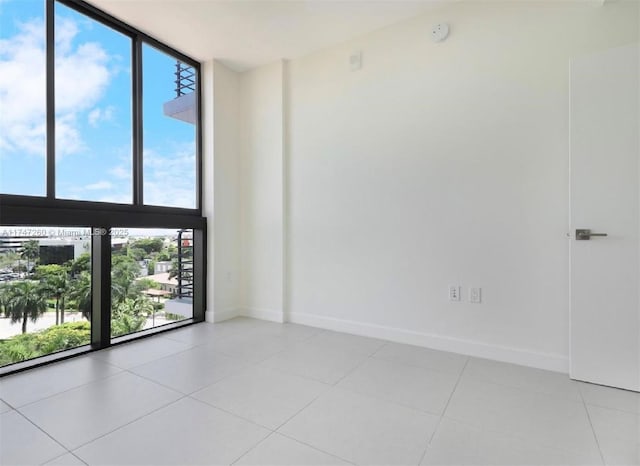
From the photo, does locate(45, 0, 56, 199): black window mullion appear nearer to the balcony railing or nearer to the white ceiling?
the white ceiling

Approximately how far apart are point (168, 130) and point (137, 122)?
34 cm

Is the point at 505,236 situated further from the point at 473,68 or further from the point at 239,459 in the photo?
the point at 239,459

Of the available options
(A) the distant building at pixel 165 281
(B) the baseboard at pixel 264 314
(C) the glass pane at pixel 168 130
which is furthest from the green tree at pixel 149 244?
(B) the baseboard at pixel 264 314

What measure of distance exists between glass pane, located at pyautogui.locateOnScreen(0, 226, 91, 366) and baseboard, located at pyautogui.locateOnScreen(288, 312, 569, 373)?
191cm

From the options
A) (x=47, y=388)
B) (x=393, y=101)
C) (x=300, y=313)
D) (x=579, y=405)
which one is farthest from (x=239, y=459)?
(x=393, y=101)

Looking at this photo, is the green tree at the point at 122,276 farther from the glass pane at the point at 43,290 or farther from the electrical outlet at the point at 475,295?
the electrical outlet at the point at 475,295

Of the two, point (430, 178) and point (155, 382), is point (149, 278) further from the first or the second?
point (430, 178)

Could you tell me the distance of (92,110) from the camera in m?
2.63

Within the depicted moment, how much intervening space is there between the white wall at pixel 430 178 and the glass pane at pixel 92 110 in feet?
4.22

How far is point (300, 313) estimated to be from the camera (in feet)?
11.2

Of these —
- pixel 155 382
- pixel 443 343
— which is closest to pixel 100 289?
pixel 155 382

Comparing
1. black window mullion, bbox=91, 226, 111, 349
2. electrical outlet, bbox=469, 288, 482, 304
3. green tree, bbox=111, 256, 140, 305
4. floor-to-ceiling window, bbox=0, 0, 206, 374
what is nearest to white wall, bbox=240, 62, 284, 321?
floor-to-ceiling window, bbox=0, 0, 206, 374

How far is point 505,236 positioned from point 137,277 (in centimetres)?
320

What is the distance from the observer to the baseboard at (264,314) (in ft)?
11.4
